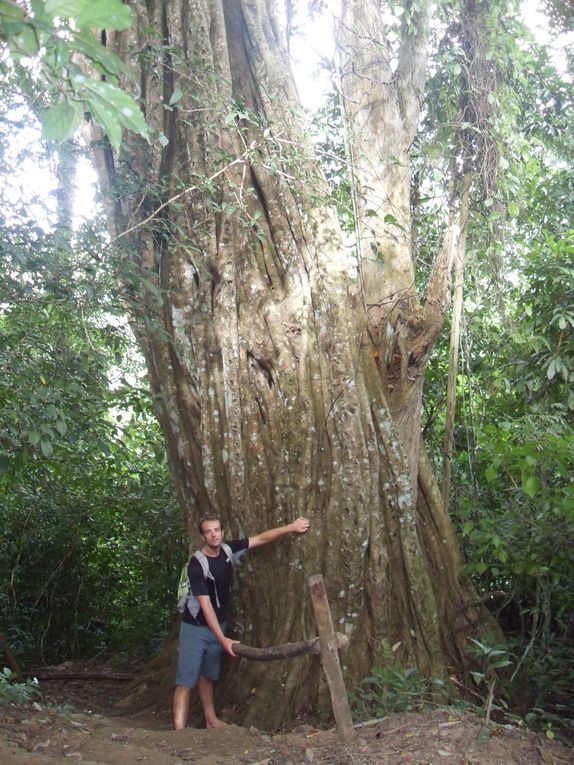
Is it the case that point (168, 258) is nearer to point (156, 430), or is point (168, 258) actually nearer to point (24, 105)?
point (24, 105)

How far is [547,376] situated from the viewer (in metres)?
6.11

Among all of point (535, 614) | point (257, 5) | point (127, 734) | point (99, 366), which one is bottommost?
point (127, 734)

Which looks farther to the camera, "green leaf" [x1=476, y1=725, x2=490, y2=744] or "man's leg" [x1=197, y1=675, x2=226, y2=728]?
"man's leg" [x1=197, y1=675, x2=226, y2=728]

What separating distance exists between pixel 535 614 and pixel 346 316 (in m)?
2.39

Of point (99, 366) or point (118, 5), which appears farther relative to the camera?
point (99, 366)

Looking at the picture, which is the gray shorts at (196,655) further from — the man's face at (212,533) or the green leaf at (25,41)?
the green leaf at (25,41)

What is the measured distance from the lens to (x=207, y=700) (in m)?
5.07

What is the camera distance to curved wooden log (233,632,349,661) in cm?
387

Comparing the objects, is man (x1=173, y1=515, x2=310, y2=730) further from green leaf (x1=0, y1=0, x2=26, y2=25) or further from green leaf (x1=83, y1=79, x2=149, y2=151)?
green leaf (x1=0, y1=0, x2=26, y2=25)

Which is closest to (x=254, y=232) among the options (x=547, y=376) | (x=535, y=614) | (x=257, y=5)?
(x=257, y=5)

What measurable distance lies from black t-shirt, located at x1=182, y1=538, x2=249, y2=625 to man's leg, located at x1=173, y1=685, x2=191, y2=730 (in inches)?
16.4

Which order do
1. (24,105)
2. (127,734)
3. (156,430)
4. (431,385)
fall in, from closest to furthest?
1. (127,734)
2. (24,105)
3. (431,385)
4. (156,430)

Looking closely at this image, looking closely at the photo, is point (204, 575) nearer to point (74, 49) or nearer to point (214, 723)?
point (214, 723)

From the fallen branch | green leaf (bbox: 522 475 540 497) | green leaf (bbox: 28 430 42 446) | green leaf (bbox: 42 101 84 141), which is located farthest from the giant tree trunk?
green leaf (bbox: 42 101 84 141)
